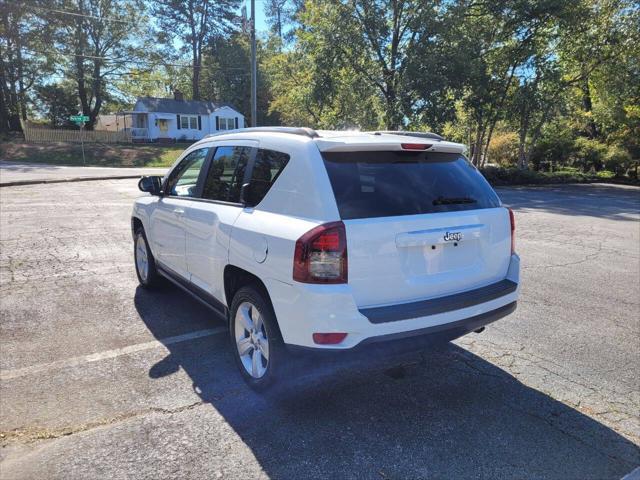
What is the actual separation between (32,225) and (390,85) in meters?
16.6

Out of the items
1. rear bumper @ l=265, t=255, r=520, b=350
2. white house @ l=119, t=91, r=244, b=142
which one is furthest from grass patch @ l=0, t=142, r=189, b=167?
rear bumper @ l=265, t=255, r=520, b=350

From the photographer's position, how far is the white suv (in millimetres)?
2814

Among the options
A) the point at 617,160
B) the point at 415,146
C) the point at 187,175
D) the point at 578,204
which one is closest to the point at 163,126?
the point at 617,160

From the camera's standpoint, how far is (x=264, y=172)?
3.46 meters

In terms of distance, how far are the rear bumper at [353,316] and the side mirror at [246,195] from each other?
2.31ft

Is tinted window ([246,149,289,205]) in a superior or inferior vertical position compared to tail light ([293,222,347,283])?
superior

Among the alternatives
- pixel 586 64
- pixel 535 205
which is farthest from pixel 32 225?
pixel 586 64

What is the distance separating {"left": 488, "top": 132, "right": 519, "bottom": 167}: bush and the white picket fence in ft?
107

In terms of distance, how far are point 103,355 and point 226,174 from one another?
1887 mm

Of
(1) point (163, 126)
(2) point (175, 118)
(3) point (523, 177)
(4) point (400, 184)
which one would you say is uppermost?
(2) point (175, 118)

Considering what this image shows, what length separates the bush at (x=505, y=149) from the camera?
3434 centimetres

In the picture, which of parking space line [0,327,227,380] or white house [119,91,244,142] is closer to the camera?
parking space line [0,327,227,380]

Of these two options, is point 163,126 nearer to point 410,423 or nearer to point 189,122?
point 189,122

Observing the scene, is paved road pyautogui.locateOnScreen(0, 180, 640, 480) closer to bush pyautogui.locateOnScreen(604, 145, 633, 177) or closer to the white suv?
the white suv
